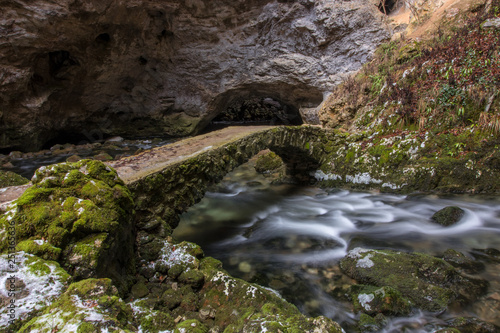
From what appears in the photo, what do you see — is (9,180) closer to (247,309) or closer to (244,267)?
(244,267)

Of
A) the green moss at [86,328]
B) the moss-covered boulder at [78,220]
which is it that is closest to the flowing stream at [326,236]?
the moss-covered boulder at [78,220]

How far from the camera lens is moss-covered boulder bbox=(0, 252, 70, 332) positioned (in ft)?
5.29

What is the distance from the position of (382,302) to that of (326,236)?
203 cm

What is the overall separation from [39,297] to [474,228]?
5.77m

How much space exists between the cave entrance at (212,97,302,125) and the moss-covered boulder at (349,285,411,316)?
19.8 meters

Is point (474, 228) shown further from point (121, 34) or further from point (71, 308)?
point (121, 34)

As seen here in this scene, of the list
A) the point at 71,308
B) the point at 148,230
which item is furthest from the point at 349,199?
the point at 71,308

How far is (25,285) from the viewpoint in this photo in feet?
5.75

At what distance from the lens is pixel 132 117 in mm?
15789

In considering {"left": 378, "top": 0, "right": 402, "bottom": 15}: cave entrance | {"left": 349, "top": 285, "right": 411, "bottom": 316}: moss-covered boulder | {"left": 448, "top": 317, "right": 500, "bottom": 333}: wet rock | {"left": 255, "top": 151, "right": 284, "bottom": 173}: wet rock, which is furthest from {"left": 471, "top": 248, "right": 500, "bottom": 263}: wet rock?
{"left": 378, "top": 0, "right": 402, "bottom": 15}: cave entrance

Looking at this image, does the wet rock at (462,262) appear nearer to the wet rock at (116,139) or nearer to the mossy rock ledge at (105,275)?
the mossy rock ledge at (105,275)

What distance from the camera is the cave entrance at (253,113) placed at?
2267cm

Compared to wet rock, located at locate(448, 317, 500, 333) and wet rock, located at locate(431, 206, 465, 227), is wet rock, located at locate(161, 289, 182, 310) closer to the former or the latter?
wet rock, located at locate(448, 317, 500, 333)

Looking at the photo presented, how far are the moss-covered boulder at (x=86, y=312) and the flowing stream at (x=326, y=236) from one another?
2135 millimetres
